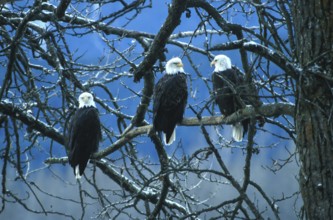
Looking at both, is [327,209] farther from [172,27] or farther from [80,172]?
[80,172]

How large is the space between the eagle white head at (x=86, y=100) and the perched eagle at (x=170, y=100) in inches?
22.4

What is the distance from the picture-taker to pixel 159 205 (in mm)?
4270

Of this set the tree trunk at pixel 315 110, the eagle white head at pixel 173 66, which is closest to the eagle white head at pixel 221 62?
the eagle white head at pixel 173 66

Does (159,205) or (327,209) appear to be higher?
(159,205)

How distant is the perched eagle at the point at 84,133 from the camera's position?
17.8 ft

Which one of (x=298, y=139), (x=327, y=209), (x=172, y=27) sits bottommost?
(x=327, y=209)

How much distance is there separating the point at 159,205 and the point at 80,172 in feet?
4.57

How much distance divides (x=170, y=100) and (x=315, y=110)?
9.35 ft

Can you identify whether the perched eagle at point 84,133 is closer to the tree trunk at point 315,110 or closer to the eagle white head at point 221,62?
the eagle white head at point 221,62

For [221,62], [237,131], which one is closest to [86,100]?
[221,62]

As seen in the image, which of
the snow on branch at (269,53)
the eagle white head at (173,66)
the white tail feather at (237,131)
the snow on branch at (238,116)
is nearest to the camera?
the snow on branch at (269,53)

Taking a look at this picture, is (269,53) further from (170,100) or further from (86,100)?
(86,100)

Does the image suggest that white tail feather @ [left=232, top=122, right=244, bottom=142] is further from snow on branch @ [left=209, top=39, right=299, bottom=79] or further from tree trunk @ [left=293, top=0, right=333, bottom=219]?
snow on branch @ [left=209, top=39, right=299, bottom=79]

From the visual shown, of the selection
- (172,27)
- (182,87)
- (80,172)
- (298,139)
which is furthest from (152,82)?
(298,139)
